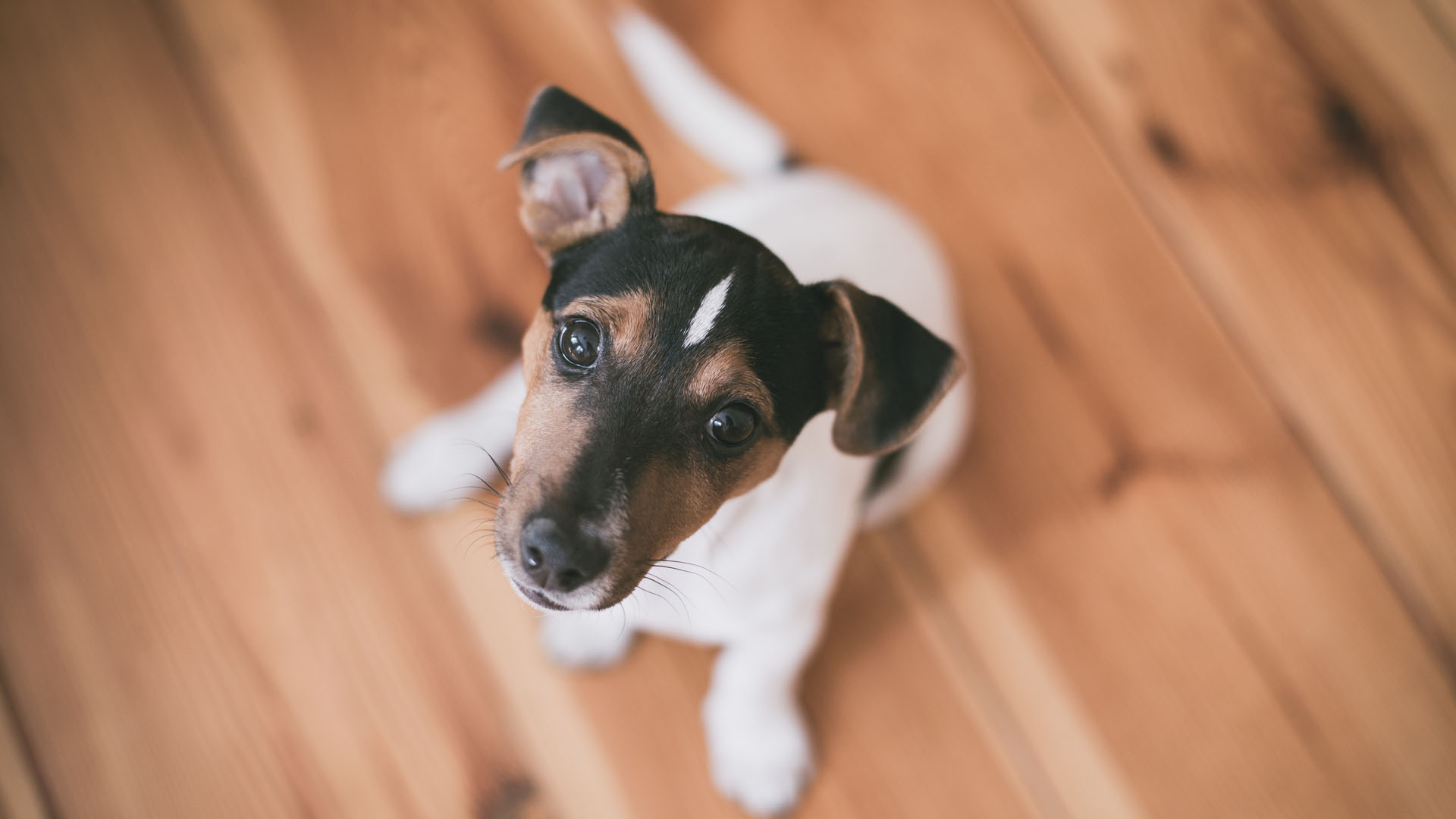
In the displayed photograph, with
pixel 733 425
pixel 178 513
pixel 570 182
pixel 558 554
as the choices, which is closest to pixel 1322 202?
pixel 733 425

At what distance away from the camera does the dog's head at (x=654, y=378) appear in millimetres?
1461

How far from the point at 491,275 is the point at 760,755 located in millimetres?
1569

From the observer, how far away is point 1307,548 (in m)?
2.67

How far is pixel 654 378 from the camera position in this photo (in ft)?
5.02

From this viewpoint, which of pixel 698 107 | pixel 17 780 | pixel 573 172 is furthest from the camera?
pixel 698 107

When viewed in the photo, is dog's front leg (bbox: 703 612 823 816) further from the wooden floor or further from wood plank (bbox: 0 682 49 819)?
wood plank (bbox: 0 682 49 819)

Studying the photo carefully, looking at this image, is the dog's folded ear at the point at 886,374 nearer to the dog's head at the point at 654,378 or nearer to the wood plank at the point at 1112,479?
the dog's head at the point at 654,378

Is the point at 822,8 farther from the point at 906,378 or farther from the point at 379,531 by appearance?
the point at 379,531

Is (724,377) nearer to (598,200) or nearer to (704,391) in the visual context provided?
(704,391)

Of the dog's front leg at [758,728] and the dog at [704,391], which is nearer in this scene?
the dog at [704,391]

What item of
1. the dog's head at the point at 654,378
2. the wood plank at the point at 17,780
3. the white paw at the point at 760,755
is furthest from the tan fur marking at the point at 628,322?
the wood plank at the point at 17,780

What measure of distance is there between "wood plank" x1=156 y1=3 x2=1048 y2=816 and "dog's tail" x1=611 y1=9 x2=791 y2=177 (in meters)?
0.14

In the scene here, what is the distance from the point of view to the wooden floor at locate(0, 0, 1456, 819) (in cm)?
240

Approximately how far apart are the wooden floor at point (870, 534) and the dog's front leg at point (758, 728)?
9 centimetres
